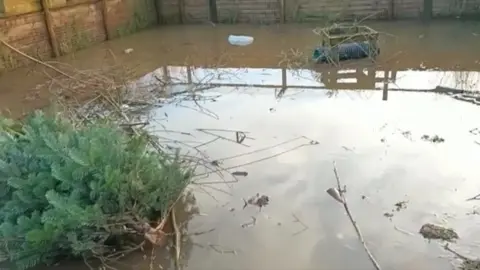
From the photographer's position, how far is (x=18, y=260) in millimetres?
2930

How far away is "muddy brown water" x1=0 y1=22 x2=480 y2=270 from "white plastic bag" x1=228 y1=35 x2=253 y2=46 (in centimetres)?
98

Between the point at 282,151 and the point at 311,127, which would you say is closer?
the point at 282,151

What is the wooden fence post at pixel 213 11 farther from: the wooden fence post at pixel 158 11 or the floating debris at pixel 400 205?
the floating debris at pixel 400 205

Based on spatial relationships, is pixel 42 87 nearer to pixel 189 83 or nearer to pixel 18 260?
pixel 189 83

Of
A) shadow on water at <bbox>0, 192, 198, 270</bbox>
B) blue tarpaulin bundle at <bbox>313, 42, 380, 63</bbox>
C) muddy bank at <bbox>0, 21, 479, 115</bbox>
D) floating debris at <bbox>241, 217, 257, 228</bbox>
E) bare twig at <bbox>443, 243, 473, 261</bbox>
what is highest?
blue tarpaulin bundle at <bbox>313, 42, 380, 63</bbox>

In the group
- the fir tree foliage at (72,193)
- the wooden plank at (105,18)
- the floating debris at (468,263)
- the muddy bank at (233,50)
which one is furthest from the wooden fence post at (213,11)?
the floating debris at (468,263)

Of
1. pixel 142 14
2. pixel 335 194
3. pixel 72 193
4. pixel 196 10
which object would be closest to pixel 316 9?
pixel 196 10

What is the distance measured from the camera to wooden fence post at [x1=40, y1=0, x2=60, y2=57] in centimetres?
820

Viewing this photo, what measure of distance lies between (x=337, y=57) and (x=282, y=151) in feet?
9.49

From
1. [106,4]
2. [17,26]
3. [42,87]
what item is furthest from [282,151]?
[106,4]

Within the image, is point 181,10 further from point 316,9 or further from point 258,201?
point 258,201

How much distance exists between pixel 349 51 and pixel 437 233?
164 inches

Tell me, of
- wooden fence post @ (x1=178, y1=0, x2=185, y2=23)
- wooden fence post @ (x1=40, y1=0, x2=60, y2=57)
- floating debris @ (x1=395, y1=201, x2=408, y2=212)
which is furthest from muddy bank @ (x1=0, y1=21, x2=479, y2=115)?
floating debris @ (x1=395, y1=201, x2=408, y2=212)

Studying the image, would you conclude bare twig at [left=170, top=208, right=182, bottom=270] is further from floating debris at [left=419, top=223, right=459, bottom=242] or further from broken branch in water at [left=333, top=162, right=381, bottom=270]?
floating debris at [left=419, top=223, right=459, bottom=242]
